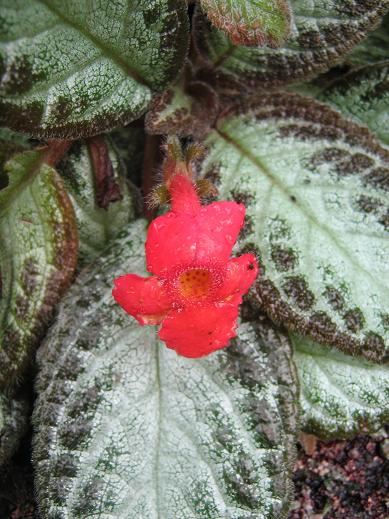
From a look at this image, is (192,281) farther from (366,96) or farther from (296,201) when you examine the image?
(366,96)

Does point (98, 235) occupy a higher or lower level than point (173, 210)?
higher

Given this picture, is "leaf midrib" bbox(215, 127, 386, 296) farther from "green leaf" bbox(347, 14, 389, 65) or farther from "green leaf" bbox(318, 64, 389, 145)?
"green leaf" bbox(347, 14, 389, 65)

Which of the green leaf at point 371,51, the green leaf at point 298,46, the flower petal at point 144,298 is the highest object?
the green leaf at point 371,51

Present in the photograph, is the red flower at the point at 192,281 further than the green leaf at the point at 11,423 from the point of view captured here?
No

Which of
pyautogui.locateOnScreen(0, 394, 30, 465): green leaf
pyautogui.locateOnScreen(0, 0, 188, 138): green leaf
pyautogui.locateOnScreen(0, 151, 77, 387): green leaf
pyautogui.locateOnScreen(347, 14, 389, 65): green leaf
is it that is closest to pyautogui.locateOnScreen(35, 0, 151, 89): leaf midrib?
pyautogui.locateOnScreen(0, 0, 188, 138): green leaf

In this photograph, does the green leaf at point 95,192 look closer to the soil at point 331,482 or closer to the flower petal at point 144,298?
the flower petal at point 144,298

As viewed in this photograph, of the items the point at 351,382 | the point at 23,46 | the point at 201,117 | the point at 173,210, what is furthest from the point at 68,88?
the point at 351,382

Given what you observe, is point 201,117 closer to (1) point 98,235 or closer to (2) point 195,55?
(2) point 195,55

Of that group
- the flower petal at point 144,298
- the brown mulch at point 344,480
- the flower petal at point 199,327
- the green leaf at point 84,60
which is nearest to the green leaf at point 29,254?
the green leaf at point 84,60
